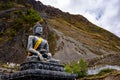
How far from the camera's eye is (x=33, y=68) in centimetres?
1255

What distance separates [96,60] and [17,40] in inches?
730

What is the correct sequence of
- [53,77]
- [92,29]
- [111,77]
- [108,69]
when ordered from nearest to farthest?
[53,77], [111,77], [108,69], [92,29]

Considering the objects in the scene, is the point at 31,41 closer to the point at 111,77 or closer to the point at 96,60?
the point at 111,77

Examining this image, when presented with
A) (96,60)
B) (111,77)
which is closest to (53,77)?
(111,77)

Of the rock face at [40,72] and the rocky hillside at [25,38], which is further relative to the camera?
the rocky hillside at [25,38]

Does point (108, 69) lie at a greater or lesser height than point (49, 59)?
lesser

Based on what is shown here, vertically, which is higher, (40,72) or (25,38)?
(25,38)

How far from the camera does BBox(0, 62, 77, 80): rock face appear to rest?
12148 mm

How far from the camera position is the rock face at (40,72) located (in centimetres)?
1215

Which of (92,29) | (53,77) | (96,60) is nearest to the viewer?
(53,77)

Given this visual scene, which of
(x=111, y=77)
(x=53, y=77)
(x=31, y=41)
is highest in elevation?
(x=31, y=41)

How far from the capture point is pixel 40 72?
1214cm

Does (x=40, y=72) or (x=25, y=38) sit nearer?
(x=40, y=72)

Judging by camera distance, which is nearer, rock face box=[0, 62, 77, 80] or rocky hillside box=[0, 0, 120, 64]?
rock face box=[0, 62, 77, 80]
